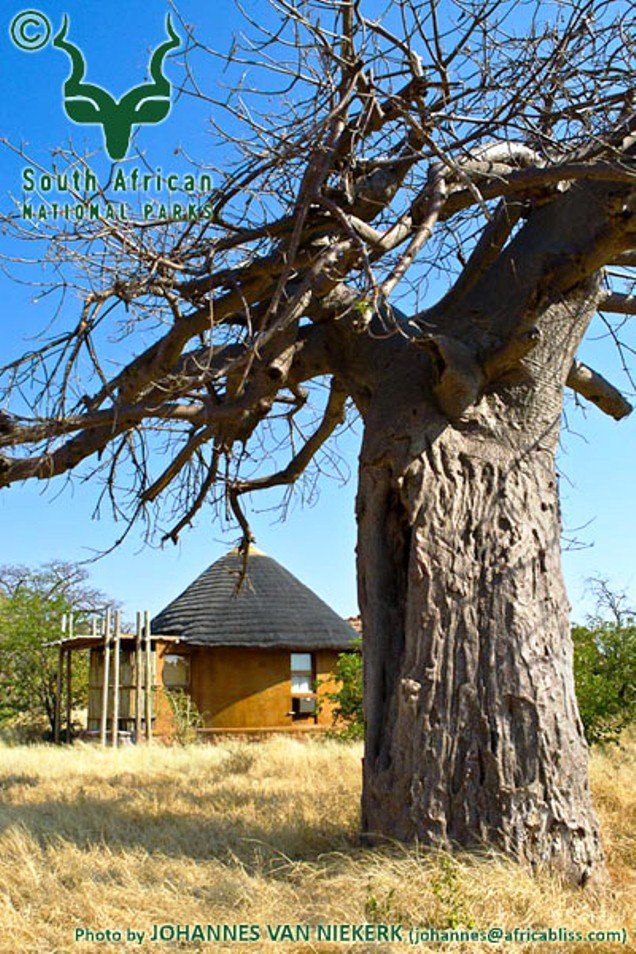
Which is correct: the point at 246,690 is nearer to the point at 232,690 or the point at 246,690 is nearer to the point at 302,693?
the point at 232,690

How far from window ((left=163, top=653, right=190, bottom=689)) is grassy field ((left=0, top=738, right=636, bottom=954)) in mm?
10949

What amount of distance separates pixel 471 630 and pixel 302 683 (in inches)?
580

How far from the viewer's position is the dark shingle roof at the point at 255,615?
1866cm

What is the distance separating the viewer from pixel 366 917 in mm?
3996

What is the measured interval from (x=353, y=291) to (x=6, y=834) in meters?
4.68

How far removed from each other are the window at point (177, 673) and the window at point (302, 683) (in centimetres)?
236

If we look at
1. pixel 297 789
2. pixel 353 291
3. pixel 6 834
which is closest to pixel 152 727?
pixel 297 789

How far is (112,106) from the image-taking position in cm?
618

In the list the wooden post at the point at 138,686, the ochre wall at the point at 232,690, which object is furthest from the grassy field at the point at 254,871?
the ochre wall at the point at 232,690

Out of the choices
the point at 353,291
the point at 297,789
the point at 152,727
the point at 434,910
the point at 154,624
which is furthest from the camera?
the point at 154,624

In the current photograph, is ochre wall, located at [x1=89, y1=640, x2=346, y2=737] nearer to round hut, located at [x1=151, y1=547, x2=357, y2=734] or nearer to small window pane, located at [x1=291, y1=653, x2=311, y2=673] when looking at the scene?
round hut, located at [x1=151, y1=547, x2=357, y2=734]

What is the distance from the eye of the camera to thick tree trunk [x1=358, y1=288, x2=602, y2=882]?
500 cm

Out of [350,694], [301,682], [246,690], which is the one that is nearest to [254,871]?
[350,694]

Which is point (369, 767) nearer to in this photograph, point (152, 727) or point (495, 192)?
point (495, 192)
